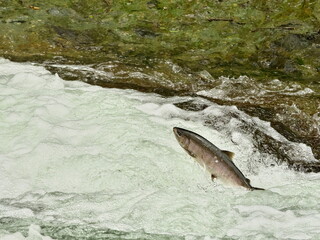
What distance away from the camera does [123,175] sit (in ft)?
18.5

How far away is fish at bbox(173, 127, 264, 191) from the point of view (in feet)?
18.3

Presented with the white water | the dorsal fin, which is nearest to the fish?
the dorsal fin

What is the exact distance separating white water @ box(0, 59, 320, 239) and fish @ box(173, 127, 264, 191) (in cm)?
11

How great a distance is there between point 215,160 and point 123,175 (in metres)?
1.11

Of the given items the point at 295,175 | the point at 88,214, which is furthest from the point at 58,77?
the point at 295,175

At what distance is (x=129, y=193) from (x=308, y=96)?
13.7ft

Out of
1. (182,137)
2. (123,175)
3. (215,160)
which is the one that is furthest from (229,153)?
(123,175)

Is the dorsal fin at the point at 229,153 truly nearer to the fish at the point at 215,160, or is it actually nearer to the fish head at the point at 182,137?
the fish at the point at 215,160

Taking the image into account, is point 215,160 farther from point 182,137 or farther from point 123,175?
point 123,175

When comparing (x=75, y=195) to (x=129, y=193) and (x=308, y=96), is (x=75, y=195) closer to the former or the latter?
(x=129, y=193)

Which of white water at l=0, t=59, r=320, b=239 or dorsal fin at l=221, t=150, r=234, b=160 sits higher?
dorsal fin at l=221, t=150, r=234, b=160

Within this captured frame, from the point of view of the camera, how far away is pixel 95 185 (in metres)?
5.55

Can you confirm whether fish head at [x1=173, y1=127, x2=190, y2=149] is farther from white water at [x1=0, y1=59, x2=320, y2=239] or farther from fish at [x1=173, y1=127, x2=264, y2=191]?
white water at [x1=0, y1=59, x2=320, y2=239]

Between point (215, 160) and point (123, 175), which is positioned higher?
point (215, 160)
